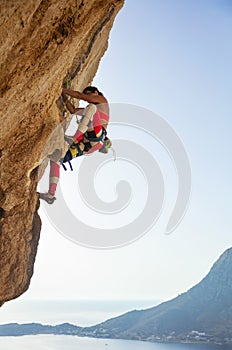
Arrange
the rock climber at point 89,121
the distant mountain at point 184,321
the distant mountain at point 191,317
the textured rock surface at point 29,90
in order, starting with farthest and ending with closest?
the distant mountain at point 191,317 → the distant mountain at point 184,321 → the rock climber at point 89,121 → the textured rock surface at point 29,90

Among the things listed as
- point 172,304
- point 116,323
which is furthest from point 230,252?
point 116,323

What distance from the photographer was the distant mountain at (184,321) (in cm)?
10312

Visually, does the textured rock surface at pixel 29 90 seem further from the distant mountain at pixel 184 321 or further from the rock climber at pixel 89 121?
the distant mountain at pixel 184 321

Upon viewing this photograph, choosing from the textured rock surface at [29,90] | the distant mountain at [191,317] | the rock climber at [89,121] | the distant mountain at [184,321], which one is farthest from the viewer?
the distant mountain at [191,317]

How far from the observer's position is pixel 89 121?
19.5ft

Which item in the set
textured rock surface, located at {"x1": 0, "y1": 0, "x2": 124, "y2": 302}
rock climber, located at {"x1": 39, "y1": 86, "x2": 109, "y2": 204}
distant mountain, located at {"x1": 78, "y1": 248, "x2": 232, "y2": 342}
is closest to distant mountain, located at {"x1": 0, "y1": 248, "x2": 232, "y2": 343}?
distant mountain, located at {"x1": 78, "y1": 248, "x2": 232, "y2": 342}

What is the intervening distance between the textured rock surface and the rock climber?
1.20 feet

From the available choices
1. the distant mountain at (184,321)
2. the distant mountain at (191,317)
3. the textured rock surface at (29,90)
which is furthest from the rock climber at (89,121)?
the distant mountain at (191,317)

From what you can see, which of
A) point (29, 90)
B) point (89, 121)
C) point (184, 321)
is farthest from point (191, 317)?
point (29, 90)

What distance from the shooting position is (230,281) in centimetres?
12519

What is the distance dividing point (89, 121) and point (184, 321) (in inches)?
4407

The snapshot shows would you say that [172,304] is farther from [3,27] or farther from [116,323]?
[3,27]

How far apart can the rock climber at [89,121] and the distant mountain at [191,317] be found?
322 feet

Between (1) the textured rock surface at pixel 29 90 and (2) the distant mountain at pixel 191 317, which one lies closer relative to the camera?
(1) the textured rock surface at pixel 29 90
